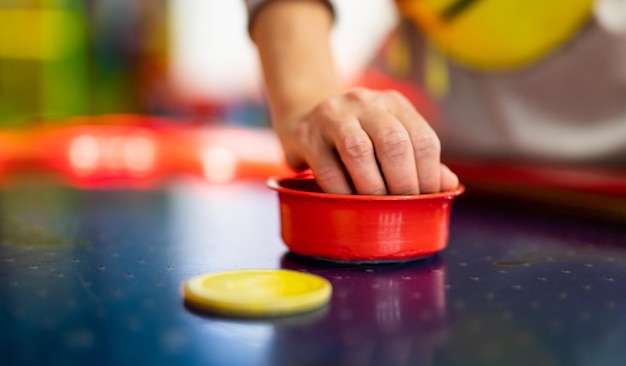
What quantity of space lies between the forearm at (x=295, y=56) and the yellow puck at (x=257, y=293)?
30cm

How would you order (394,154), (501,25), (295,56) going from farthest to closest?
(501,25)
(295,56)
(394,154)

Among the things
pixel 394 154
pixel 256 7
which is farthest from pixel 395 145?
pixel 256 7

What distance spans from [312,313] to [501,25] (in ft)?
2.98

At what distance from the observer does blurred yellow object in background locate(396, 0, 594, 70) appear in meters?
1.24

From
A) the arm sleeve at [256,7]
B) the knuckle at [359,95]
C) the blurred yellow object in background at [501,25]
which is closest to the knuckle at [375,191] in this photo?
the knuckle at [359,95]

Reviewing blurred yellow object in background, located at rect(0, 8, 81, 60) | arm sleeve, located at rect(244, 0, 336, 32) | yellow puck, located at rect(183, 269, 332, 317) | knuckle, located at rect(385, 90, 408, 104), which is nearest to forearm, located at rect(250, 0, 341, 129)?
arm sleeve, located at rect(244, 0, 336, 32)

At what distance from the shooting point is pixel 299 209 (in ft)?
2.54

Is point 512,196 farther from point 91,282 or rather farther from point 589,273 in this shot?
point 91,282

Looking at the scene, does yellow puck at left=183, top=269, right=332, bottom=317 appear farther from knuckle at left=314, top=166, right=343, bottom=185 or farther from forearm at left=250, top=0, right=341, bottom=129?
forearm at left=250, top=0, right=341, bottom=129

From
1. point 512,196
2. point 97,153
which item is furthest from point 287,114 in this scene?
point 97,153

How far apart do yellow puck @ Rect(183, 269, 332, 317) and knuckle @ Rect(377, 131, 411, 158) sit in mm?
163

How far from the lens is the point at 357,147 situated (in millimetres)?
731

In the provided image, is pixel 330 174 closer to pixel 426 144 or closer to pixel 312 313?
pixel 426 144

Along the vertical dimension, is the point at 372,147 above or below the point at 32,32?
below
